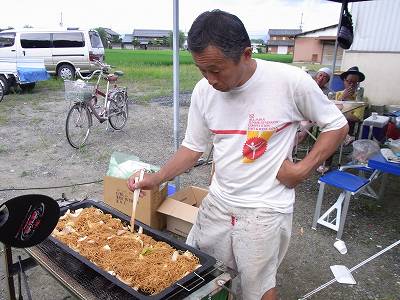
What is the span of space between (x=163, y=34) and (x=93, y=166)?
72.7 metres

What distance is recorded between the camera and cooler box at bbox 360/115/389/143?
5113 millimetres

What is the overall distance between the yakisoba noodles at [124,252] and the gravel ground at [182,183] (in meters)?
1.01

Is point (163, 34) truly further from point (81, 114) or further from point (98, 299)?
point (98, 299)

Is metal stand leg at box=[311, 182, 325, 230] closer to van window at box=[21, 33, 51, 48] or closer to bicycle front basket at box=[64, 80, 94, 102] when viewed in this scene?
bicycle front basket at box=[64, 80, 94, 102]

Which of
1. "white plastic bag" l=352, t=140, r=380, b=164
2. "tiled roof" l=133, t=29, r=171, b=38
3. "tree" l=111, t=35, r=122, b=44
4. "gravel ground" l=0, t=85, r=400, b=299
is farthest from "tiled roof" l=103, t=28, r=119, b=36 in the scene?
"white plastic bag" l=352, t=140, r=380, b=164

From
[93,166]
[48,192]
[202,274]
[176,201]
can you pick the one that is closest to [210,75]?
[202,274]

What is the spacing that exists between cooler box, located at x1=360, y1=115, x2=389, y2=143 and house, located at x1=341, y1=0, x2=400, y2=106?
2.95m

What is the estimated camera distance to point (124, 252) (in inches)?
73.0

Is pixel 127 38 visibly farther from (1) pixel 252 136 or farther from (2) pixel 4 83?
(1) pixel 252 136

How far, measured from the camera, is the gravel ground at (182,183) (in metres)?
2.94

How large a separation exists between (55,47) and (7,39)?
1875 mm

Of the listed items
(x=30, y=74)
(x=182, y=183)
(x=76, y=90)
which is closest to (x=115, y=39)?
(x=30, y=74)

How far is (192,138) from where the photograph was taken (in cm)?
186

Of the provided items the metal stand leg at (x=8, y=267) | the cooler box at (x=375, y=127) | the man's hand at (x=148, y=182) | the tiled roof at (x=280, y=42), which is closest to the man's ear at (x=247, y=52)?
the man's hand at (x=148, y=182)
